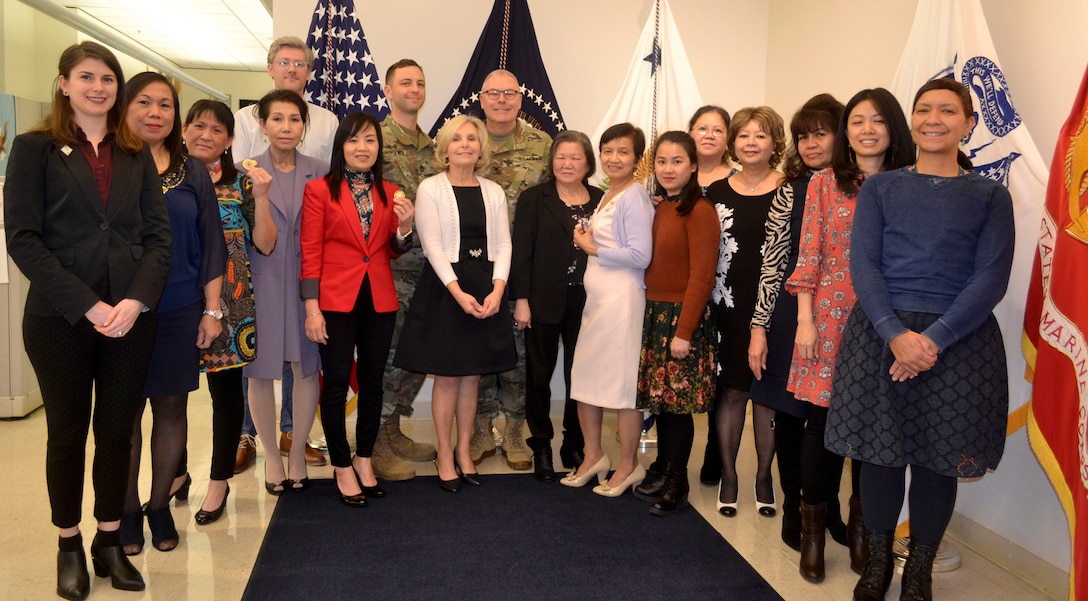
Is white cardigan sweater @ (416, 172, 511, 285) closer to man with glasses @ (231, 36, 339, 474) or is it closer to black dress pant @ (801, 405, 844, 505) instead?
man with glasses @ (231, 36, 339, 474)

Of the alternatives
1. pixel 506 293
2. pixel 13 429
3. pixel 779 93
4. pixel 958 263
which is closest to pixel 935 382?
pixel 958 263

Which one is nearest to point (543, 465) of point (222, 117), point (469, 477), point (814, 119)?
point (469, 477)

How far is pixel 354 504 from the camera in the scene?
3.08 metres

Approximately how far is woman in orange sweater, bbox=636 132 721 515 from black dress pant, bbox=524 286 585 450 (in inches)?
15.5

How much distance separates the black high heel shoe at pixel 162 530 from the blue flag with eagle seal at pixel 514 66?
2610 mm

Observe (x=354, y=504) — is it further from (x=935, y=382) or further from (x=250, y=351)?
(x=935, y=382)

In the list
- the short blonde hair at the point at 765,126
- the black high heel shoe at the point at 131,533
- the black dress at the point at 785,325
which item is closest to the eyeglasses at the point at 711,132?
the short blonde hair at the point at 765,126

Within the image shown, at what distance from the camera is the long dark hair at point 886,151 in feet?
7.88

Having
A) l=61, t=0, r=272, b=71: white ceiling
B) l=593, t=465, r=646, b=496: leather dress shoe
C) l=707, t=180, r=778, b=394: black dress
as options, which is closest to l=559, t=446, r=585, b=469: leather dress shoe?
l=593, t=465, r=646, b=496: leather dress shoe

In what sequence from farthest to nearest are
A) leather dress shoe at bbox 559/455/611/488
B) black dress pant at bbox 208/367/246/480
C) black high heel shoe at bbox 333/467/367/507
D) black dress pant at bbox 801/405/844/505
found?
leather dress shoe at bbox 559/455/611/488 → black high heel shoe at bbox 333/467/367/507 → black dress pant at bbox 208/367/246/480 → black dress pant at bbox 801/405/844/505

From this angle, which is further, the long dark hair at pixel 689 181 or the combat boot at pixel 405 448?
the combat boot at pixel 405 448

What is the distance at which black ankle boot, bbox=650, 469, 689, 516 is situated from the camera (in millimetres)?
3062

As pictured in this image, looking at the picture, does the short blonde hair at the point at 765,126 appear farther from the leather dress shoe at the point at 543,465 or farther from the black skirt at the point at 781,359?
the leather dress shoe at the point at 543,465

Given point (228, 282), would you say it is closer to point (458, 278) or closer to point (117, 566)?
point (458, 278)
